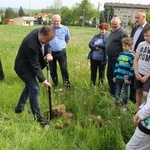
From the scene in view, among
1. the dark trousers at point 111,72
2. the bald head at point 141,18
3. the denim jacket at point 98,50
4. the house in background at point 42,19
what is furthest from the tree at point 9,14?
the bald head at point 141,18

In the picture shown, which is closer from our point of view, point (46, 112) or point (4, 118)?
point (4, 118)

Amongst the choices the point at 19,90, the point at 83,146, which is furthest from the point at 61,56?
the point at 83,146

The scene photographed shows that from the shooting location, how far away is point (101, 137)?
12.2ft

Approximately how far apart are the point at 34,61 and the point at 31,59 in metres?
0.06

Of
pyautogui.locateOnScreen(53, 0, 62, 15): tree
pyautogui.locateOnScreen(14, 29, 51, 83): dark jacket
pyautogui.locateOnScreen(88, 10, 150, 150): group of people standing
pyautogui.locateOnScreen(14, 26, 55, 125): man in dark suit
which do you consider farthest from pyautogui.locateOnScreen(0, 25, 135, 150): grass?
pyautogui.locateOnScreen(53, 0, 62, 15): tree


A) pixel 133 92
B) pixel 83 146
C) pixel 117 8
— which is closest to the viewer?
pixel 83 146

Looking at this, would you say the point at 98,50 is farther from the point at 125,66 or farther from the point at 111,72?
the point at 125,66

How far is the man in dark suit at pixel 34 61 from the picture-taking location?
4.19 meters

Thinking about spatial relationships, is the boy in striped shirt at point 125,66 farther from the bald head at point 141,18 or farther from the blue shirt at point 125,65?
the bald head at point 141,18

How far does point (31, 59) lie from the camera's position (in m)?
4.26

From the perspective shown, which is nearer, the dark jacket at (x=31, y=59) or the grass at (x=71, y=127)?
the grass at (x=71, y=127)

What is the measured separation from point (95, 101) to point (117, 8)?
13104 cm

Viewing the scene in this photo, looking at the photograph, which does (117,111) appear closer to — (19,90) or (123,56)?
(123,56)

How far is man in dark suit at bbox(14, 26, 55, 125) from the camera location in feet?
13.8
